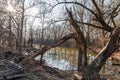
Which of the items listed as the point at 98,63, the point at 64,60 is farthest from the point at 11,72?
the point at 64,60

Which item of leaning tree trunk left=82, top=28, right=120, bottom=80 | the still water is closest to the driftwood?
leaning tree trunk left=82, top=28, right=120, bottom=80

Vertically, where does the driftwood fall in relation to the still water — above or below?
above

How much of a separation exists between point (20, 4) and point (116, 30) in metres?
19.4

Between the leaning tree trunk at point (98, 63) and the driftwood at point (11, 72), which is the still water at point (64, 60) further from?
the driftwood at point (11, 72)

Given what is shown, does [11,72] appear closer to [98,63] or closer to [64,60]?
[98,63]

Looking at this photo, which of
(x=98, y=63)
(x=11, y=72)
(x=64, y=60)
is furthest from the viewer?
(x=64, y=60)

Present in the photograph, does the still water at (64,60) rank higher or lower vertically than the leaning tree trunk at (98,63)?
lower

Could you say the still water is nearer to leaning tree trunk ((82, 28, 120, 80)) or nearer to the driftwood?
leaning tree trunk ((82, 28, 120, 80))

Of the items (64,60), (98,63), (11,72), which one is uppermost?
(98,63)

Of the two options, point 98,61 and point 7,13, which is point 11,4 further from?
point 98,61

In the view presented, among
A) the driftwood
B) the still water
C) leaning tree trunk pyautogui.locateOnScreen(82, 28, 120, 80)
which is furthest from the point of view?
the still water

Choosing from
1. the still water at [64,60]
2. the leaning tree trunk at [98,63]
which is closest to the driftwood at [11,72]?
the leaning tree trunk at [98,63]

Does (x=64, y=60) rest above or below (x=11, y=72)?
below

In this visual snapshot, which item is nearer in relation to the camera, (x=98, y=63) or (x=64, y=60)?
(x=98, y=63)
